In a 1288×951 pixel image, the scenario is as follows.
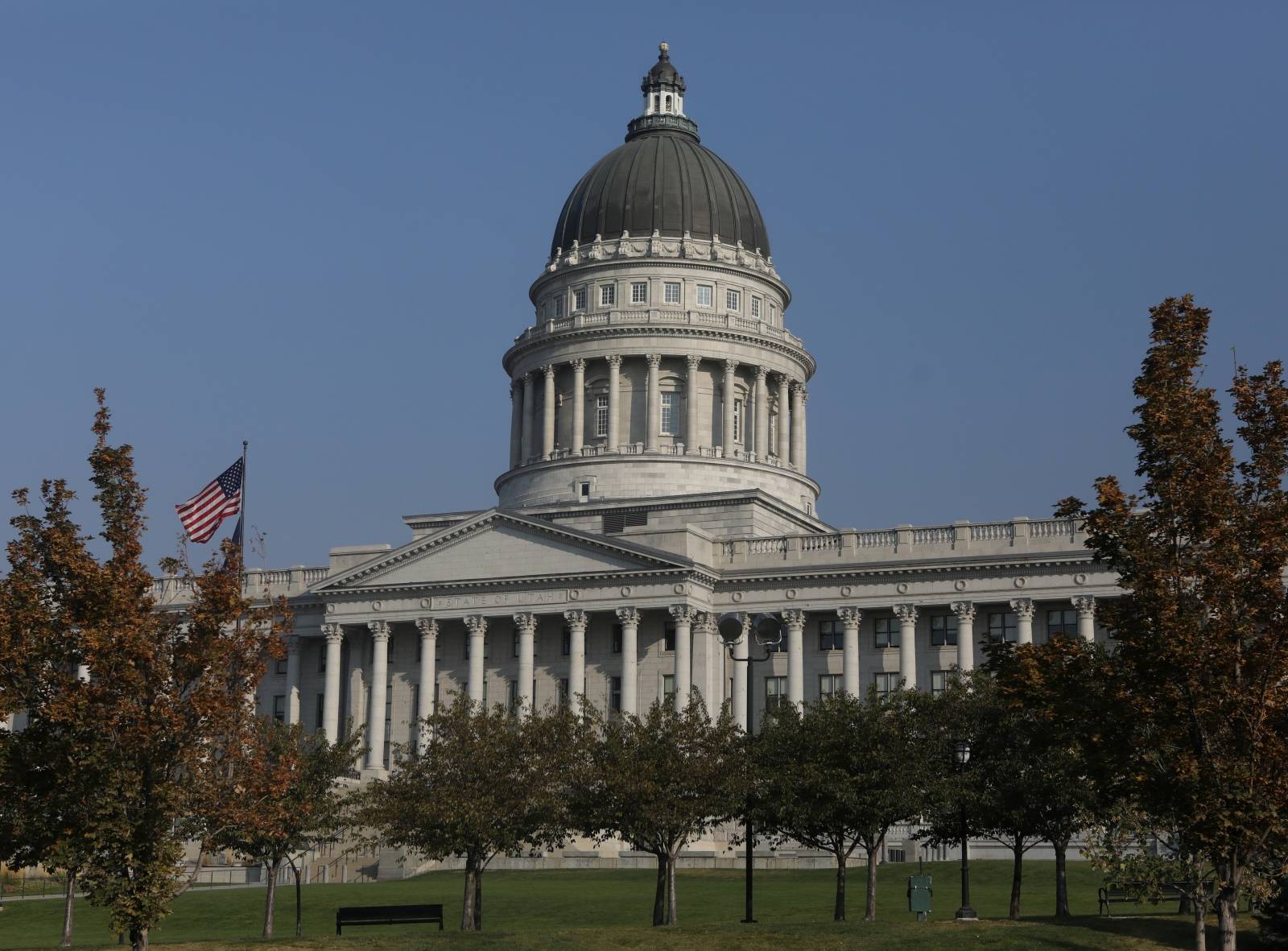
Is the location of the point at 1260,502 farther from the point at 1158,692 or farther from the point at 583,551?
the point at 583,551

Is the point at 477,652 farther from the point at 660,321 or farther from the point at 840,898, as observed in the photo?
the point at 840,898

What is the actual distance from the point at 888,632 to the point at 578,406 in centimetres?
2747

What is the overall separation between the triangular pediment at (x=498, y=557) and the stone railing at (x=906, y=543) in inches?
211

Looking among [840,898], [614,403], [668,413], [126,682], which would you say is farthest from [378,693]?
[126,682]

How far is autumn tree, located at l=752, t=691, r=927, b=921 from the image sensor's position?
50.6m

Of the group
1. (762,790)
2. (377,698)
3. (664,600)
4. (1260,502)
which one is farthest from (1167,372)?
(377,698)

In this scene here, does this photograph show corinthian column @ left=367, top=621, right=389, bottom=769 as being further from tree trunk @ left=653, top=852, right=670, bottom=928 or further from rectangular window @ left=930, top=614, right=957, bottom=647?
tree trunk @ left=653, top=852, right=670, bottom=928

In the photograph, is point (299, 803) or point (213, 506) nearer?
point (299, 803)

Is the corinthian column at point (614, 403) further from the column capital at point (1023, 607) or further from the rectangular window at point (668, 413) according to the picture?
the column capital at point (1023, 607)

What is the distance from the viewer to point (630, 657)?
Result: 3344 inches

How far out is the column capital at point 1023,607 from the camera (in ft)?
270

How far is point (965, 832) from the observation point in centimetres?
4994

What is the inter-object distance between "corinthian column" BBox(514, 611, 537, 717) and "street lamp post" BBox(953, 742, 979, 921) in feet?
118

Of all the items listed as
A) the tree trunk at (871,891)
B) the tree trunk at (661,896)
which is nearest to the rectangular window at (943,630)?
the tree trunk at (871,891)
